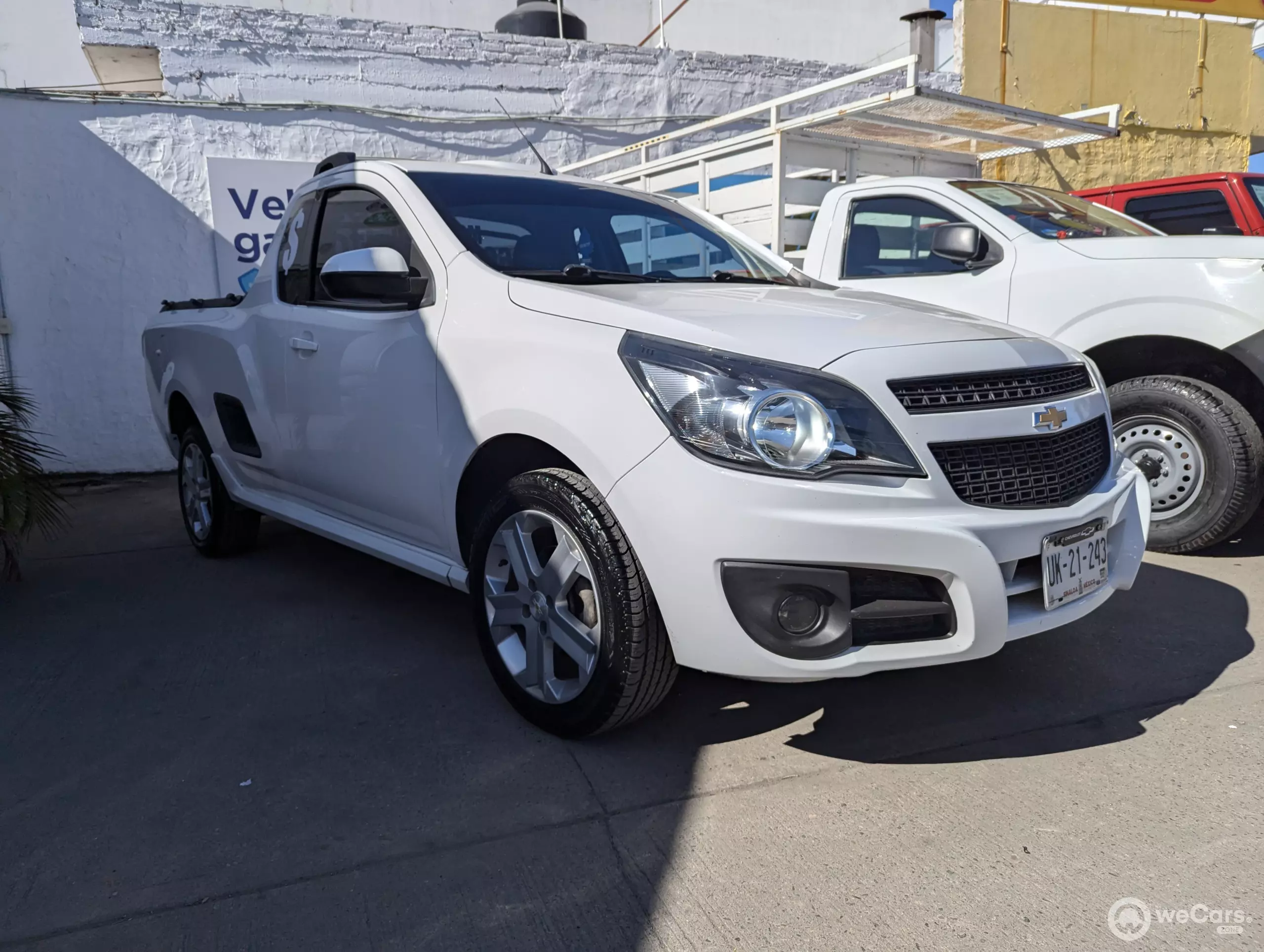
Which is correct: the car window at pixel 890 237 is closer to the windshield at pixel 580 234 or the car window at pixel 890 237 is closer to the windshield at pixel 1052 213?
the windshield at pixel 1052 213

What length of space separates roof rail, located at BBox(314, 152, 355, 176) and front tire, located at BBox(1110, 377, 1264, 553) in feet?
12.2

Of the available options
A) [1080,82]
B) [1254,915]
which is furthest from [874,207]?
[1080,82]

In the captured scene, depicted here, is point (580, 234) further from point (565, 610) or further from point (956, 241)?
point (956, 241)

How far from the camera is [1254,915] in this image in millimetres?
2041

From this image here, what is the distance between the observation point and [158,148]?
7793 millimetres

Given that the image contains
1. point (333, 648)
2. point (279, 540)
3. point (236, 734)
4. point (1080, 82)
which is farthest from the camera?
point (1080, 82)

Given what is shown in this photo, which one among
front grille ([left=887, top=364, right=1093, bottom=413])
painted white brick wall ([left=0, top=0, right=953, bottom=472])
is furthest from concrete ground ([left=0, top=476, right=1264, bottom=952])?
painted white brick wall ([left=0, top=0, right=953, bottom=472])

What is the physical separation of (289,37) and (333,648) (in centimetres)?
644

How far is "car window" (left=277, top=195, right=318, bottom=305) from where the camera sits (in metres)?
4.07

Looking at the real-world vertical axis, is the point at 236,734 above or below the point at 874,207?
below

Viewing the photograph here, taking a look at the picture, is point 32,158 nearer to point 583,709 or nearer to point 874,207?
point 874,207

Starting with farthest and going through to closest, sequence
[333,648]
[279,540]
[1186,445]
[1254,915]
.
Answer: [279,540]
[1186,445]
[333,648]
[1254,915]

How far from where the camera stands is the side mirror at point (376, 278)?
3.17 m

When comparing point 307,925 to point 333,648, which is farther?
point 333,648
